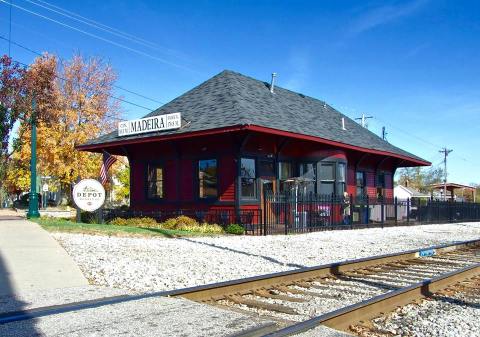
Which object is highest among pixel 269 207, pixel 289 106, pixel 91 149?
pixel 289 106

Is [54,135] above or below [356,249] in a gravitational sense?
above

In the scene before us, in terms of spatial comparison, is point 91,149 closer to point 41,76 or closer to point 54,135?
point 41,76

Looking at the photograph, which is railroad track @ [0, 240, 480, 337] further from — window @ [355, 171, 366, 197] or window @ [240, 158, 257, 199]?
window @ [355, 171, 366, 197]

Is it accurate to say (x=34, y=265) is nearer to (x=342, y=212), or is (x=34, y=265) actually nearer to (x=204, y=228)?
(x=204, y=228)

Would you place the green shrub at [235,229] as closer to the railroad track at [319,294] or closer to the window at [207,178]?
the window at [207,178]

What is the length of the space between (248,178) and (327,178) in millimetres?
4706

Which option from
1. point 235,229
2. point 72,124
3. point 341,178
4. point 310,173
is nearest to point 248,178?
point 235,229

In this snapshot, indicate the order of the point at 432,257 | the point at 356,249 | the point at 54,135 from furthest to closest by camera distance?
the point at 54,135
the point at 356,249
the point at 432,257

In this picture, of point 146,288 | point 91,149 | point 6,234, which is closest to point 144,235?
point 6,234

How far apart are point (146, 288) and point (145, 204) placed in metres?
15.0

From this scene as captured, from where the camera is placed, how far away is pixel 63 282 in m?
7.68

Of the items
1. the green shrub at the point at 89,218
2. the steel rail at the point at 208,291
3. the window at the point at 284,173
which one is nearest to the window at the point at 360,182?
the window at the point at 284,173

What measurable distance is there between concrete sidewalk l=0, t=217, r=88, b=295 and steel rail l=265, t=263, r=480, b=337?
420cm

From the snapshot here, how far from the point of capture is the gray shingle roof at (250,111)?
60.7ft
